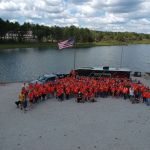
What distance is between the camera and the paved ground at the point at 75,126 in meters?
→ 13.7

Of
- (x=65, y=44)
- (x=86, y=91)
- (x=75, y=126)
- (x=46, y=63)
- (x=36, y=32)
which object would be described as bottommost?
(x=46, y=63)

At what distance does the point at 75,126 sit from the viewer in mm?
16297

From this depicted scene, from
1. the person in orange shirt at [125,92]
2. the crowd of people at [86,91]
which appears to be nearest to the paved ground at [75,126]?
the crowd of people at [86,91]

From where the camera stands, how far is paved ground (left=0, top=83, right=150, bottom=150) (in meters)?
13.7

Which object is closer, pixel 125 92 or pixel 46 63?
pixel 125 92

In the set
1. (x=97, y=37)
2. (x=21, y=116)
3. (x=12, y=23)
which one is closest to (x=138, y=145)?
(x=21, y=116)

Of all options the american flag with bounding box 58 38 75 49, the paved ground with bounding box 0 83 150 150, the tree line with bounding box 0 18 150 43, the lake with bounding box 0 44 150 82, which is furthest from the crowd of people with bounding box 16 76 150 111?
the tree line with bounding box 0 18 150 43

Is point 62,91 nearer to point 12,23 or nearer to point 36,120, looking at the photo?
point 36,120

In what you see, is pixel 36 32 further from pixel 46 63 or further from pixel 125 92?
pixel 125 92

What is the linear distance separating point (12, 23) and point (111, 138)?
123 m

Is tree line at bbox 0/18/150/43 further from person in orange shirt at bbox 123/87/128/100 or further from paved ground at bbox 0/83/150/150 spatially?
paved ground at bbox 0/83/150/150

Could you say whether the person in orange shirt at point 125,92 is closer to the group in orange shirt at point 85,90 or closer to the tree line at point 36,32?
the group in orange shirt at point 85,90

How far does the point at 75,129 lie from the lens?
51.9ft

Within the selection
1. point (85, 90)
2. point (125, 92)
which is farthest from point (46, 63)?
point (125, 92)
